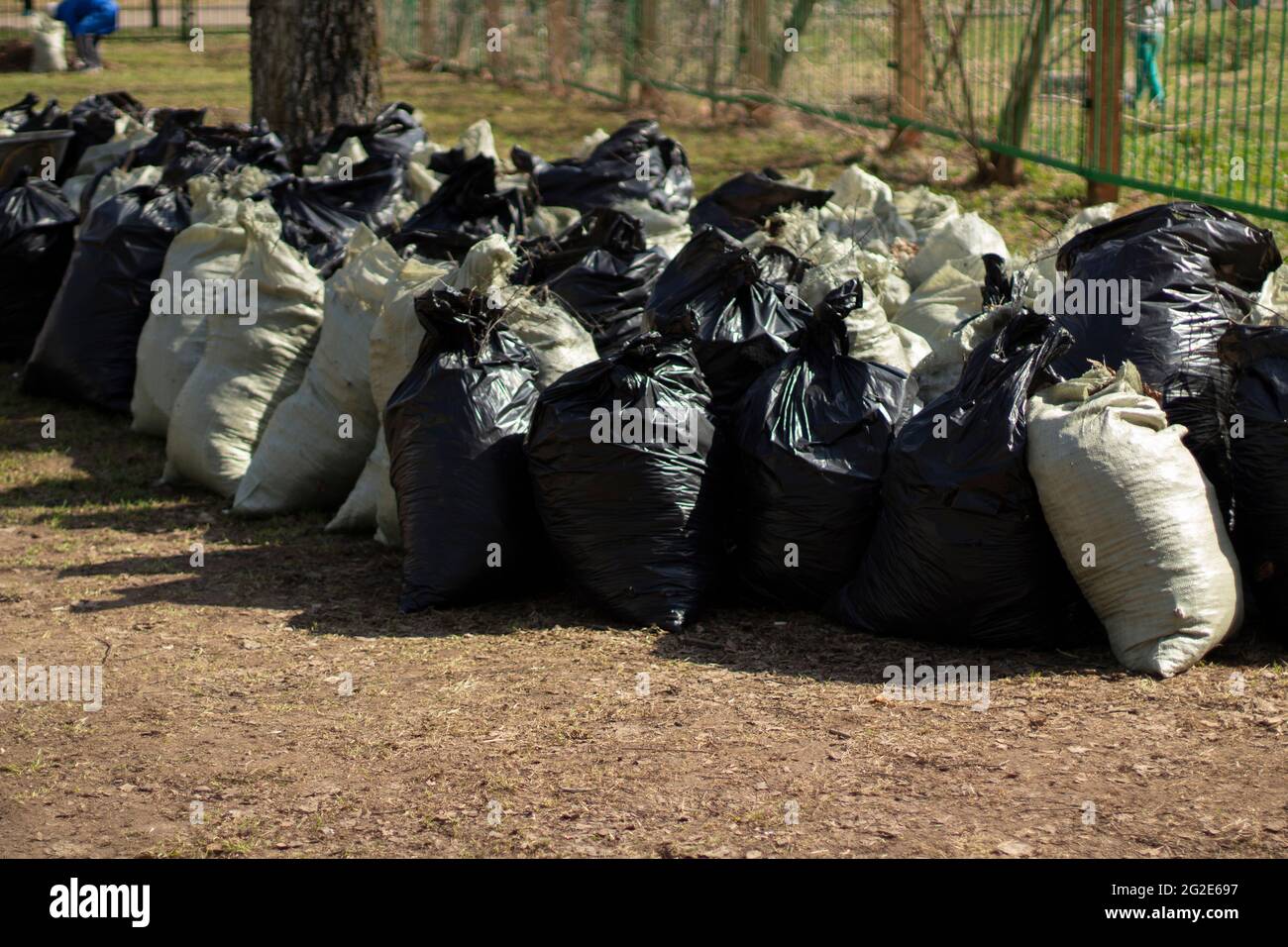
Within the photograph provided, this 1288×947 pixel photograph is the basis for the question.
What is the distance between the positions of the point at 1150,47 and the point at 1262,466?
16.6ft

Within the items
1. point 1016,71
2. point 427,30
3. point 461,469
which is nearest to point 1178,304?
point 461,469

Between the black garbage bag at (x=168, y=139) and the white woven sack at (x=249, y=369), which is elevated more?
the black garbage bag at (x=168, y=139)

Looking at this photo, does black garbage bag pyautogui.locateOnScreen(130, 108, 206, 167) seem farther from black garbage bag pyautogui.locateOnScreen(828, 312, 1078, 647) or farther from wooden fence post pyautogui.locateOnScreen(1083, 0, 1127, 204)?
black garbage bag pyautogui.locateOnScreen(828, 312, 1078, 647)

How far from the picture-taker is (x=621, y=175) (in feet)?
21.2

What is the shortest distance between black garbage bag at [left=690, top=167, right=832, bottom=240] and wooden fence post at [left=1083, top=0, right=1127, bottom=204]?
228 cm

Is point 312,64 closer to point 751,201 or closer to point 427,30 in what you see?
point 751,201

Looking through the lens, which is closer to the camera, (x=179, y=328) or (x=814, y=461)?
(x=814, y=461)

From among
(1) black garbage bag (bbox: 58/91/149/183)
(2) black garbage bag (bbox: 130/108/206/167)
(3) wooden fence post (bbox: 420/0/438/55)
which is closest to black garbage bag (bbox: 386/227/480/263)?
(2) black garbage bag (bbox: 130/108/206/167)

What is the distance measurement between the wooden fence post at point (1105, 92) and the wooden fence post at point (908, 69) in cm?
175

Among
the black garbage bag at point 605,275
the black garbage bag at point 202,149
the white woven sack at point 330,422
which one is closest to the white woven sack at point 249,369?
the white woven sack at point 330,422

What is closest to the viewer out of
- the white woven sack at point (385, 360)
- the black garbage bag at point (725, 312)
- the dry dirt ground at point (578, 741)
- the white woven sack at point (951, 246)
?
the dry dirt ground at point (578, 741)

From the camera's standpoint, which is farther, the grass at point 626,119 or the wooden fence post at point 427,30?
the wooden fence post at point 427,30

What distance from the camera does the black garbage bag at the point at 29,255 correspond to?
6.93m

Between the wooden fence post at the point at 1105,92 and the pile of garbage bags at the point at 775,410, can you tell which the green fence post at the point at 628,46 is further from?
the pile of garbage bags at the point at 775,410
